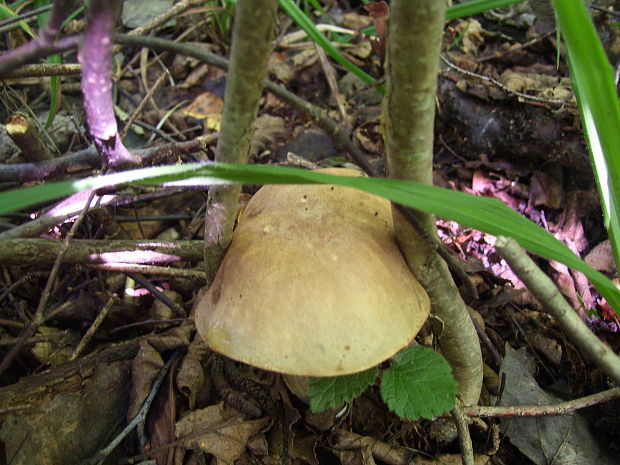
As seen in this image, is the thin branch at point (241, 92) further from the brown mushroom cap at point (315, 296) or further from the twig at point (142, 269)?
the twig at point (142, 269)

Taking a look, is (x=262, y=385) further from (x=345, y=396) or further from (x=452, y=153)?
(x=452, y=153)

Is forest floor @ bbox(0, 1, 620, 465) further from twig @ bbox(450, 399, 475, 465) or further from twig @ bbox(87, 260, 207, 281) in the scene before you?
twig @ bbox(450, 399, 475, 465)

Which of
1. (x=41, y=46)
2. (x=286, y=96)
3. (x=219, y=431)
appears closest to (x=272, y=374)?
(x=219, y=431)

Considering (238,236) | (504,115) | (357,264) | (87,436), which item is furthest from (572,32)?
(87,436)

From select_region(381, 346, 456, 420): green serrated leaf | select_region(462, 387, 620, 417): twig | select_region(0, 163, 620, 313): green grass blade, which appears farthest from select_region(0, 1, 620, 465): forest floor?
select_region(0, 163, 620, 313): green grass blade

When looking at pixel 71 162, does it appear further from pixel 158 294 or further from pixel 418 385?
pixel 418 385

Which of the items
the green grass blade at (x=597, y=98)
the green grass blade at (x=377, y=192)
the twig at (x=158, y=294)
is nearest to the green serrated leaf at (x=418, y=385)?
the green grass blade at (x=377, y=192)
